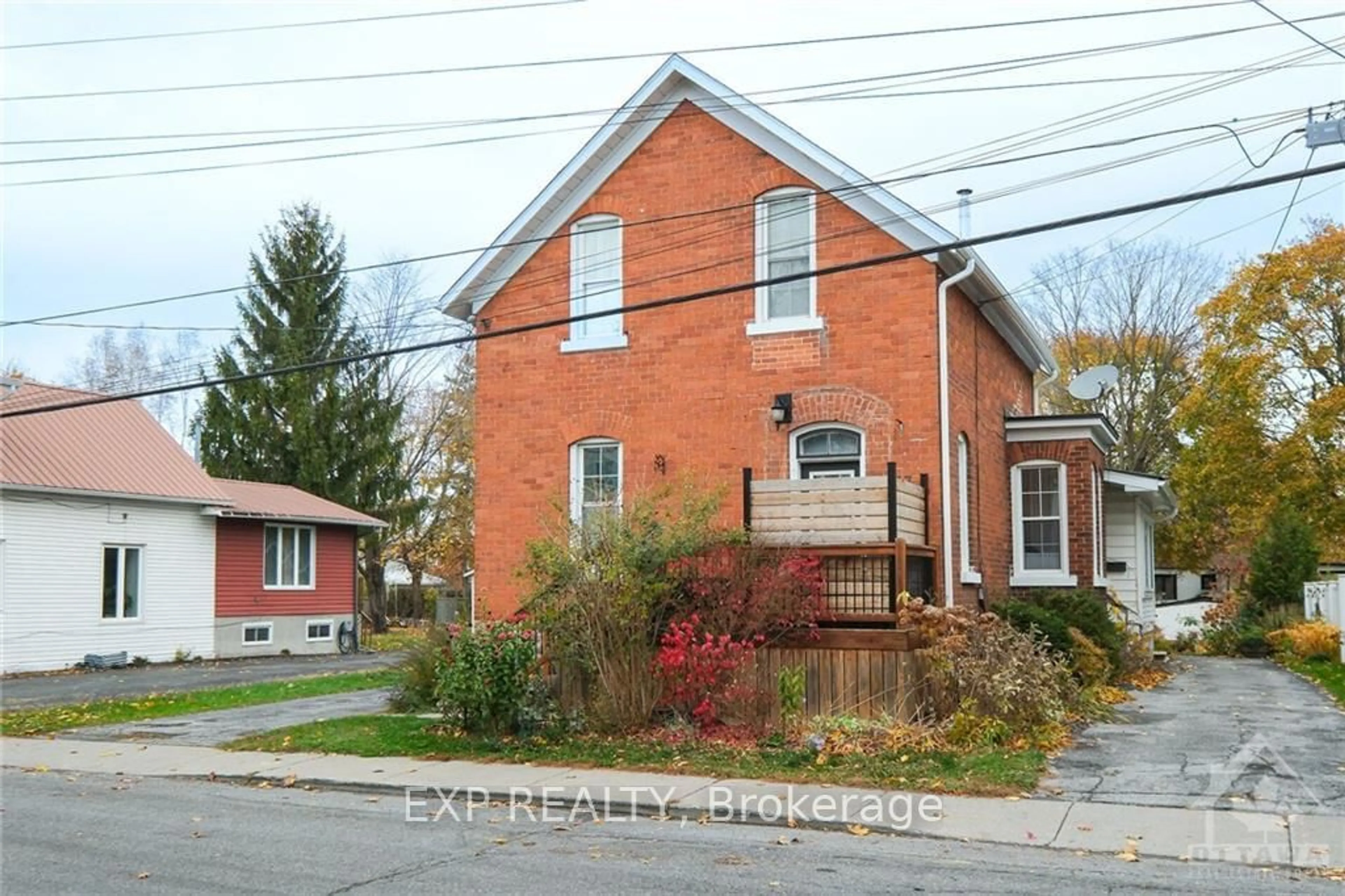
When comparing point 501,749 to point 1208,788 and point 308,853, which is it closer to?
point 308,853

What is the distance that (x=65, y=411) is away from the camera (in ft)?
93.8

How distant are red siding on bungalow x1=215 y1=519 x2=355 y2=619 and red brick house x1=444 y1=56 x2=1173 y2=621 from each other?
519 inches

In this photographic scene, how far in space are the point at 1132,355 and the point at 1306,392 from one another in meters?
6.87

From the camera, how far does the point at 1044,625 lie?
1692cm

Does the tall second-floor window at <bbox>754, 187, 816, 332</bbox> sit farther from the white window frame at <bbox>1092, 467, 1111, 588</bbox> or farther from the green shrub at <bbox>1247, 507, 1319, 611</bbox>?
the green shrub at <bbox>1247, 507, 1319, 611</bbox>

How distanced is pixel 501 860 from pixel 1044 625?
10.3 meters

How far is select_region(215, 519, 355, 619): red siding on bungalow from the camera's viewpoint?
30.0 meters

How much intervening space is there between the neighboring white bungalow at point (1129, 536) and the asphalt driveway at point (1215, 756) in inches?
211

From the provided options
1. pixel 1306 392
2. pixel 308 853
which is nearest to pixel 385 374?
pixel 1306 392

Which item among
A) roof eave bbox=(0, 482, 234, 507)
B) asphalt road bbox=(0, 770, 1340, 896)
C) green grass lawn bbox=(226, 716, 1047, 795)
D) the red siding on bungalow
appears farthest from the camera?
the red siding on bungalow

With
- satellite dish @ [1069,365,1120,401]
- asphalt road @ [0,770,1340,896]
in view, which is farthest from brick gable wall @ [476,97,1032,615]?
asphalt road @ [0,770,1340,896]

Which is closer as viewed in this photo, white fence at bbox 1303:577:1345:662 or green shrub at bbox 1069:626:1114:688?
green shrub at bbox 1069:626:1114:688

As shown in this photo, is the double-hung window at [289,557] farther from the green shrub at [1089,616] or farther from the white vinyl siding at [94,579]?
the green shrub at [1089,616]

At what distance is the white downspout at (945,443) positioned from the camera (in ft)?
53.3
